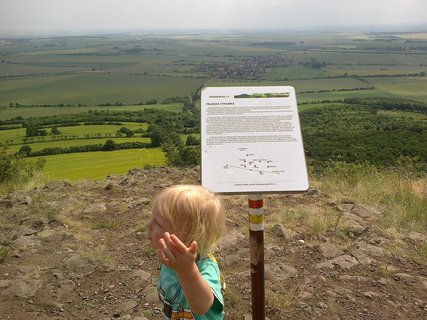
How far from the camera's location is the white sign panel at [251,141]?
2.64 metres

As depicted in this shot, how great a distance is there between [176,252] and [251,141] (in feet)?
5.10

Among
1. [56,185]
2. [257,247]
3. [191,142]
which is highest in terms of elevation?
[257,247]

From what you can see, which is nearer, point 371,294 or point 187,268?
point 187,268

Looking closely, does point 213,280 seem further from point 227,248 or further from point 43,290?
point 227,248

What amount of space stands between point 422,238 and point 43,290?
419 cm

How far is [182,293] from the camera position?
171cm

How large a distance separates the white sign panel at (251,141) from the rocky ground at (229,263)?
1.30m

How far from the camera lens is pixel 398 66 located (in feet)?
266

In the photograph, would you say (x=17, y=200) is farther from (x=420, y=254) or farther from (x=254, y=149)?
(x=420, y=254)

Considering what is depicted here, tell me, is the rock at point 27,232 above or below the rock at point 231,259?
above

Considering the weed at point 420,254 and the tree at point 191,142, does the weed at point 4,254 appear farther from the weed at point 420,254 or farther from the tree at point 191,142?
the tree at point 191,142

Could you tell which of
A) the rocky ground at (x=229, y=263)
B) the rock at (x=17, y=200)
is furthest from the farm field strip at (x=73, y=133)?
the rocky ground at (x=229, y=263)

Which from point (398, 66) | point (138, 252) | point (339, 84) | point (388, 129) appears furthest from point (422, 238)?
point (398, 66)

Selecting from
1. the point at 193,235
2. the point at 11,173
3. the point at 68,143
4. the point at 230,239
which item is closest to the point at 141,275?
the point at 230,239
